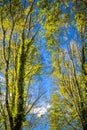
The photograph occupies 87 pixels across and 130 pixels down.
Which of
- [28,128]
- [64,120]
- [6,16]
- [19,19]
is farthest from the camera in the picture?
[28,128]

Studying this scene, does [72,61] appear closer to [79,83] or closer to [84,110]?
[79,83]

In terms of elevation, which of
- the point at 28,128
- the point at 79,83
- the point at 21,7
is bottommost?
the point at 28,128

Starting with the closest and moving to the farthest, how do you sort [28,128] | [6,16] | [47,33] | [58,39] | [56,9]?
[56,9]
[6,16]
[47,33]
[58,39]
[28,128]

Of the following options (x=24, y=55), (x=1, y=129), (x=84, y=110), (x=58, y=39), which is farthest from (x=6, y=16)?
(x=1, y=129)

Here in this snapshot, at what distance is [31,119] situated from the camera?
33.7 m

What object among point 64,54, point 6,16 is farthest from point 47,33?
point 64,54

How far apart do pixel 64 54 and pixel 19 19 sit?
24.7ft

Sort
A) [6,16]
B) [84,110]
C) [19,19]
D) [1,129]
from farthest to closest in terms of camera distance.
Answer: [1,129] < [84,110] < [19,19] < [6,16]

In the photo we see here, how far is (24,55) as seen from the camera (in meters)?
19.5

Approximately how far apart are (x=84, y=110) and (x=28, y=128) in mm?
12133

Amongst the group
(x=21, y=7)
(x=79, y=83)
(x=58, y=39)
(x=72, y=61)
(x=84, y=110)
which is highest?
(x=21, y=7)

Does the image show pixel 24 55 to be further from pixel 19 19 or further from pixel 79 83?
pixel 79 83

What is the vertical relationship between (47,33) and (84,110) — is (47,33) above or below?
above

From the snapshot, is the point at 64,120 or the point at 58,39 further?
the point at 64,120
